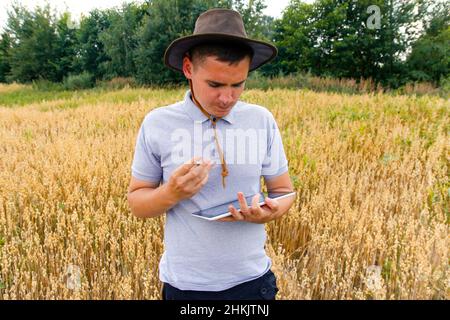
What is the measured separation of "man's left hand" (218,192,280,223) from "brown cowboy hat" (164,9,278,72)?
22.6 inches

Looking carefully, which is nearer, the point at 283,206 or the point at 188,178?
the point at 188,178

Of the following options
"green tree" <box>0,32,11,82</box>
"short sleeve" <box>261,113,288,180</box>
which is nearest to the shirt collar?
"short sleeve" <box>261,113,288,180</box>

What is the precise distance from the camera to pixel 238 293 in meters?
1.40

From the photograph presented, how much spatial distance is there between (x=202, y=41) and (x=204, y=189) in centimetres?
56

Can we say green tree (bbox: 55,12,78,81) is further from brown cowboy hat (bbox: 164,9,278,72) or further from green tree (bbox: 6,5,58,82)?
brown cowboy hat (bbox: 164,9,278,72)

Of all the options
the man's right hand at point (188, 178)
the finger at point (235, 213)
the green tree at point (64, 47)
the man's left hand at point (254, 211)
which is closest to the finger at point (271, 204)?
the man's left hand at point (254, 211)

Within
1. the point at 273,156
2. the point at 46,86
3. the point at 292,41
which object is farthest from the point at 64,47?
the point at 273,156

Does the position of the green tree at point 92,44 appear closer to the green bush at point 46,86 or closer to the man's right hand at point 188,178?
the green bush at point 46,86

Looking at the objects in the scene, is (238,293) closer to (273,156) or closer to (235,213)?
(235,213)

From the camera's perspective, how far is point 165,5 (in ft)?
59.0

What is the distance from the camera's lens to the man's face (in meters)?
1.30

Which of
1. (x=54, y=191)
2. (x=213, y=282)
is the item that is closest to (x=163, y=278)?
(x=213, y=282)
